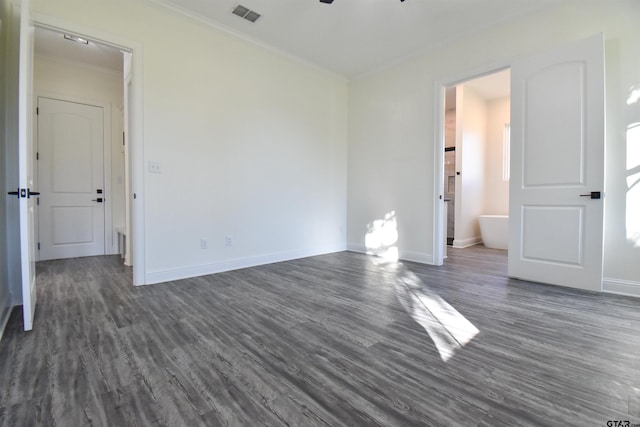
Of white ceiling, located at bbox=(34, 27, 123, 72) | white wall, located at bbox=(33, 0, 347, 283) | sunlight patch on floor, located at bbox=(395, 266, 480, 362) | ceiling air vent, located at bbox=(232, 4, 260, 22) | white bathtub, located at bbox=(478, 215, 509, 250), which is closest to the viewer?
sunlight patch on floor, located at bbox=(395, 266, 480, 362)

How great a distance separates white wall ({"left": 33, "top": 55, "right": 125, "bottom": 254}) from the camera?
433cm

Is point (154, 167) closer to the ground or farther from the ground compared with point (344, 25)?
closer to the ground

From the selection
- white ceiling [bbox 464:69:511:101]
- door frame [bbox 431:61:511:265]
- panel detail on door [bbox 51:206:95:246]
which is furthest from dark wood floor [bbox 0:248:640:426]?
white ceiling [bbox 464:69:511:101]

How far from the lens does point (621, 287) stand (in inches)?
110

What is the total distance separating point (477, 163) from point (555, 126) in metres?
3.16

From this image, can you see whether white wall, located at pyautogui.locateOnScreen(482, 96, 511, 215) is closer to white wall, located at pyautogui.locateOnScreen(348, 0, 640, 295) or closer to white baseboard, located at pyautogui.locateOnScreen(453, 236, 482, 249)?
white baseboard, located at pyautogui.locateOnScreen(453, 236, 482, 249)

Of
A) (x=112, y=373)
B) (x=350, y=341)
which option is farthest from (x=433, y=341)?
(x=112, y=373)

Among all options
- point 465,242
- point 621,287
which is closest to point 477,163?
point 465,242

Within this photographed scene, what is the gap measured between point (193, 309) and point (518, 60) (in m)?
4.16

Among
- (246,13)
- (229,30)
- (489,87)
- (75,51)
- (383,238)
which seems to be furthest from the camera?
(489,87)

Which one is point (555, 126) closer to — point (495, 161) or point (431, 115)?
point (431, 115)

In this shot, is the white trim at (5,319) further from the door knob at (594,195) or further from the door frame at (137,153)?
the door knob at (594,195)

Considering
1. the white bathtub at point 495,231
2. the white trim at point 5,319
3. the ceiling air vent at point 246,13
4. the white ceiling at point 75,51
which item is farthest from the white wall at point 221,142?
the white bathtub at point 495,231

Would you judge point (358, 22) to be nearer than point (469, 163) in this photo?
Yes
